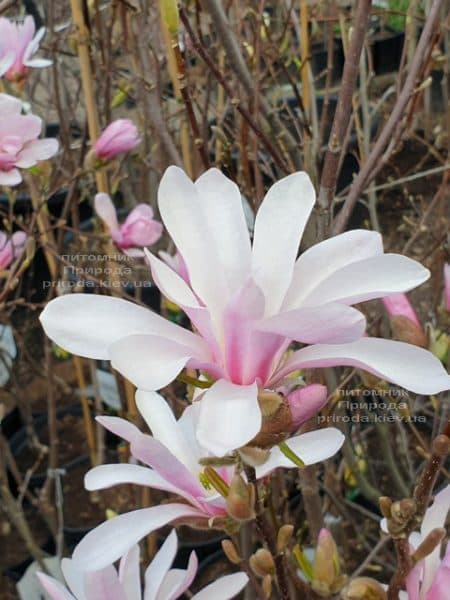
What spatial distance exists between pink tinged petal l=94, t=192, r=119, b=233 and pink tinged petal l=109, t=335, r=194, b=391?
88 centimetres

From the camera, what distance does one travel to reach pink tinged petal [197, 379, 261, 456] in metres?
0.37

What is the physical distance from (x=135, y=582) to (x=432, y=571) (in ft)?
0.70

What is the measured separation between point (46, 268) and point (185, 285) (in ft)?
7.70

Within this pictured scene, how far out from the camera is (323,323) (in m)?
0.38

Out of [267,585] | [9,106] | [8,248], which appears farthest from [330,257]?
[8,248]

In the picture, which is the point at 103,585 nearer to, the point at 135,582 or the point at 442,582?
the point at 135,582

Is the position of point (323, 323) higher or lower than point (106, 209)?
higher

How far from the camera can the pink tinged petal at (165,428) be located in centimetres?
58

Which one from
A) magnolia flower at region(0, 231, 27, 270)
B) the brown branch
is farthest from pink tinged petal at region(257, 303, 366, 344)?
magnolia flower at region(0, 231, 27, 270)

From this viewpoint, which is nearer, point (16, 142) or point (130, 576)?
point (130, 576)

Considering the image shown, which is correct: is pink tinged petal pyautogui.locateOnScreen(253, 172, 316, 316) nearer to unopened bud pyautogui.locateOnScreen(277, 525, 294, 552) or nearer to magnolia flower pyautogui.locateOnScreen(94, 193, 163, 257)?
unopened bud pyautogui.locateOnScreen(277, 525, 294, 552)

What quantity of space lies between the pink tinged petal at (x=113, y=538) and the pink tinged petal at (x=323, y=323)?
0.17 metres

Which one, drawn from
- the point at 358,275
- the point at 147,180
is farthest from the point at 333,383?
the point at 147,180

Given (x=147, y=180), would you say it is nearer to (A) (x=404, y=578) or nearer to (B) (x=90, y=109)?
(B) (x=90, y=109)
